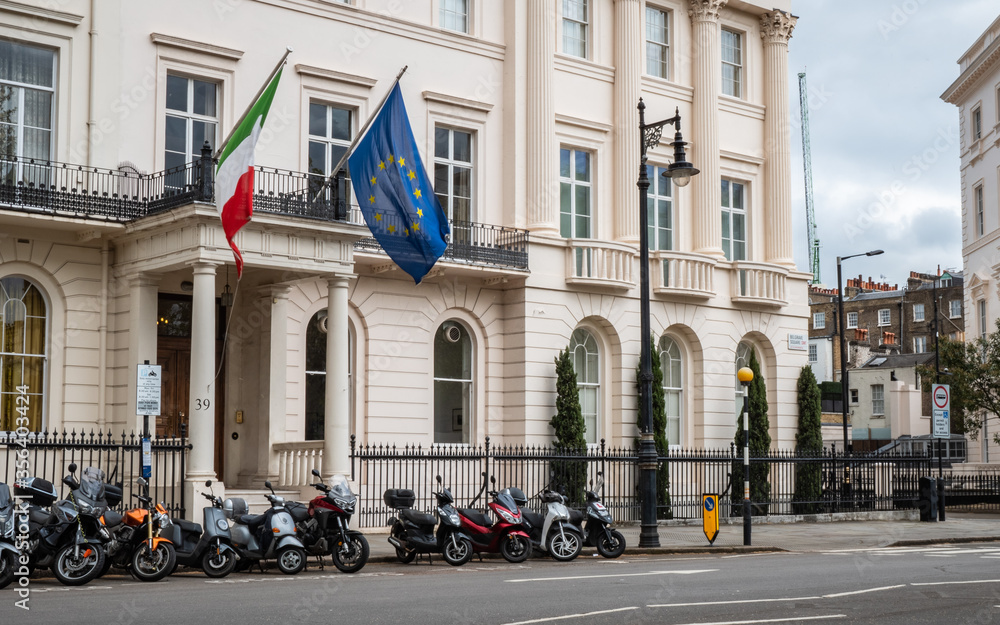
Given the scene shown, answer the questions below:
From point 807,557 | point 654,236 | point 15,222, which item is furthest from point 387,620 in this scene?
point 654,236

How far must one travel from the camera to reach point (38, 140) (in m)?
22.4

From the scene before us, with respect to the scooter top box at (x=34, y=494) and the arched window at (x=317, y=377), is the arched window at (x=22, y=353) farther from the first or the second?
the scooter top box at (x=34, y=494)

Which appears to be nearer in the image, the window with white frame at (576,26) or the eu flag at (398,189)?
the eu flag at (398,189)

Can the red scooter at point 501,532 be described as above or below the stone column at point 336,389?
below

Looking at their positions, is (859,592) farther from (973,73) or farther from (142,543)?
(973,73)

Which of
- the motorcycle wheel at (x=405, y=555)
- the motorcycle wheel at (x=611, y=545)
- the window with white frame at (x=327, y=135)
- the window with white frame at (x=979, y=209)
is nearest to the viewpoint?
the motorcycle wheel at (x=405, y=555)

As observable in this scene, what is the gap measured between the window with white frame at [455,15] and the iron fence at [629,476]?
9.50 m

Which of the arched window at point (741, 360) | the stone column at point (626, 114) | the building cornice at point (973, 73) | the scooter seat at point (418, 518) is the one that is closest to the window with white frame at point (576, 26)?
the stone column at point (626, 114)

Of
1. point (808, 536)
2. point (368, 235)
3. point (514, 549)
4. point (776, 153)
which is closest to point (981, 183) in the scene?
point (776, 153)

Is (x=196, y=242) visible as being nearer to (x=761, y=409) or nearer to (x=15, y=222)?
(x=15, y=222)

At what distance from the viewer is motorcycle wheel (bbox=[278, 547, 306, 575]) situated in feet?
54.2

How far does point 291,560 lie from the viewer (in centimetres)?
1659

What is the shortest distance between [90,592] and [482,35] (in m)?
18.4

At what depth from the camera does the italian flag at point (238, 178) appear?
20.0m
